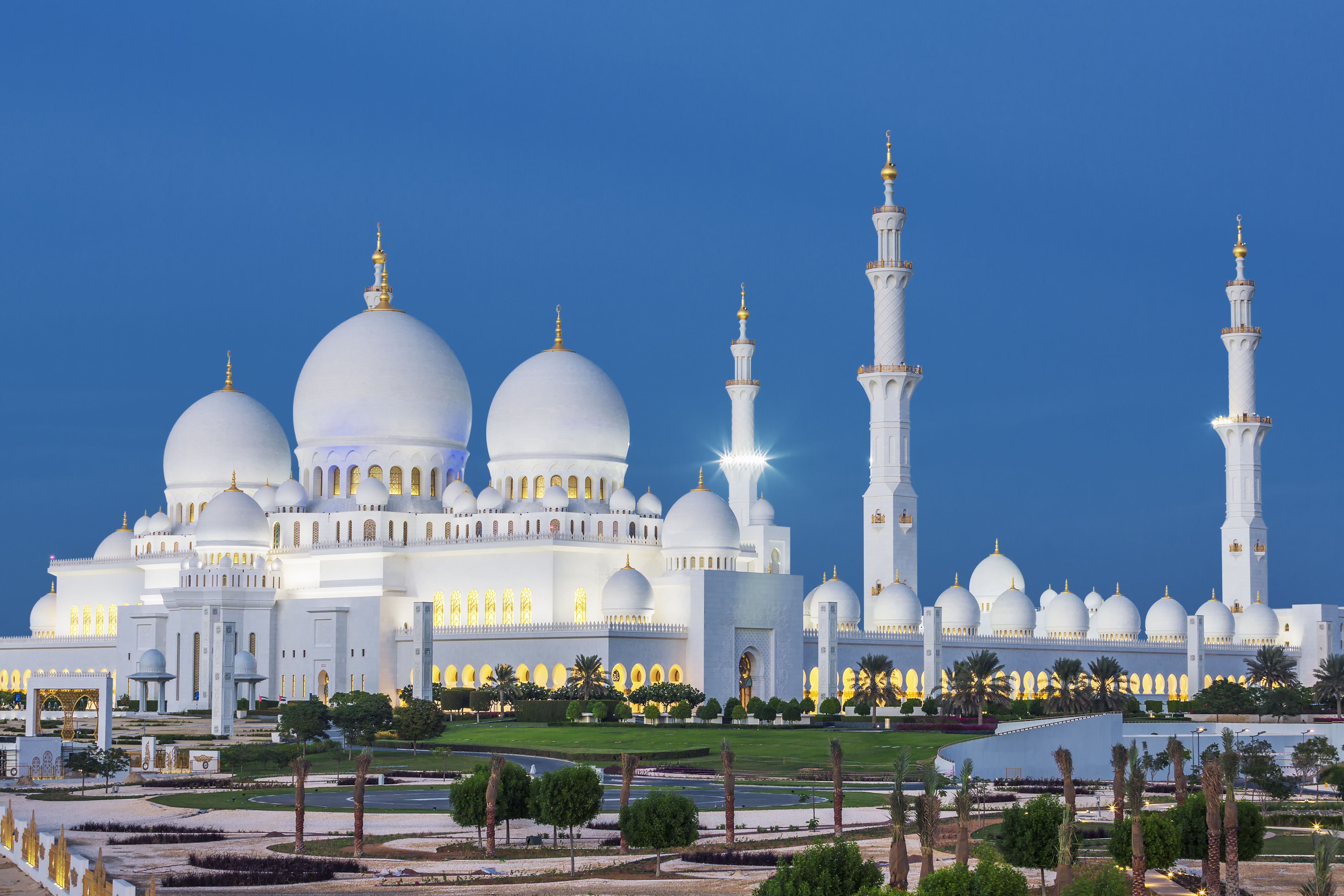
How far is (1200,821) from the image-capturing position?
22547 mm

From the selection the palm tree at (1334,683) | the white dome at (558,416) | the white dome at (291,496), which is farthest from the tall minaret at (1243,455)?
the white dome at (291,496)

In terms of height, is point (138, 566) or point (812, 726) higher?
point (138, 566)

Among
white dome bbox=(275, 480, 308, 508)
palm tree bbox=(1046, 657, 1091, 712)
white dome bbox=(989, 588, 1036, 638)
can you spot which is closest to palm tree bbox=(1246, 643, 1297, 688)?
white dome bbox=(989, 588, 1036, 638)

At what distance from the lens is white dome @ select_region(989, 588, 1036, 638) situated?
70.4 m

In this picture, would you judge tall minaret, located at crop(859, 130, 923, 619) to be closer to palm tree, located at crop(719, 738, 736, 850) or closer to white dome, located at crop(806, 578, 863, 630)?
white dome, located at crop(806, 578, 863, 630)

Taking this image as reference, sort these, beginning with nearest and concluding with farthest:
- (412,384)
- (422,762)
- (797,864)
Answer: (797,864) < (422,762) < (412,384)

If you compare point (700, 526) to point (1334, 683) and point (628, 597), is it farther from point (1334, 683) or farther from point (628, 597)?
point (1334, 683)

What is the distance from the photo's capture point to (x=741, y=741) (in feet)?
149

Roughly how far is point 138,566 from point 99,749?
3201 centimetres

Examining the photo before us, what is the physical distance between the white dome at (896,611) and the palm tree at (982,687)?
9020mm

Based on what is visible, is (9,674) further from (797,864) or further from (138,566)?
(797,864)

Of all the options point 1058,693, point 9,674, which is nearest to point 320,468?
point 9,674

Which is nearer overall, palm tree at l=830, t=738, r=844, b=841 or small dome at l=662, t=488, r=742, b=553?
palm tree at l=830, t=738, r=844, b=841

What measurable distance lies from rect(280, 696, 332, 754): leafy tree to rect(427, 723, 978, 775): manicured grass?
3483mm
